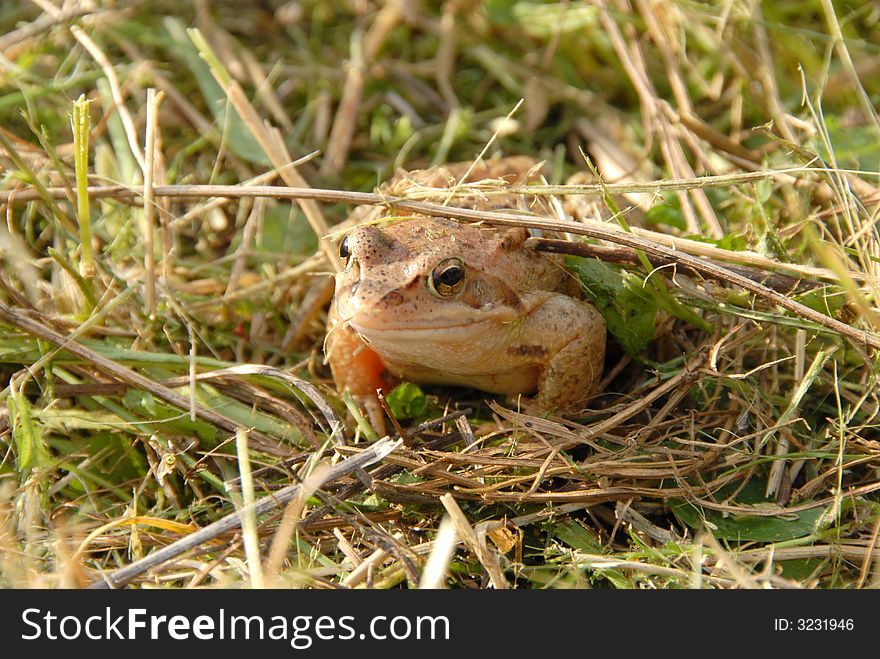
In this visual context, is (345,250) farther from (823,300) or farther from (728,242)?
(823,300)

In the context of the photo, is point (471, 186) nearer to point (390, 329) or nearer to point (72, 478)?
point (390, 329)

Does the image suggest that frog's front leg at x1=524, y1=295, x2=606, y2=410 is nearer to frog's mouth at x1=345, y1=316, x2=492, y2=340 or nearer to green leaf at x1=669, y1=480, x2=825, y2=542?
frog's mouth at x1=345, y1=316, x2=492, y2=340

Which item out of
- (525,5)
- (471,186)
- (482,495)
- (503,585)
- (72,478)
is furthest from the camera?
(525,5)

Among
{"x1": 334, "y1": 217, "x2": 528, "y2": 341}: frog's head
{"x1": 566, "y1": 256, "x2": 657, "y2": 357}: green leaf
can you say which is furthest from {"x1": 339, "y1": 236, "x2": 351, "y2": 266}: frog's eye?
{"x1": 566, "y1": 256, "x2": 657, "y2": 357}: green leaf

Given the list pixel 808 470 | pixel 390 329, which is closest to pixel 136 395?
Result: pixel 390 329

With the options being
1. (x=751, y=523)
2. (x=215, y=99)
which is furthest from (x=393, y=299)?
(x=215, y=99)

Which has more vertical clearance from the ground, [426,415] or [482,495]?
[426,415]
